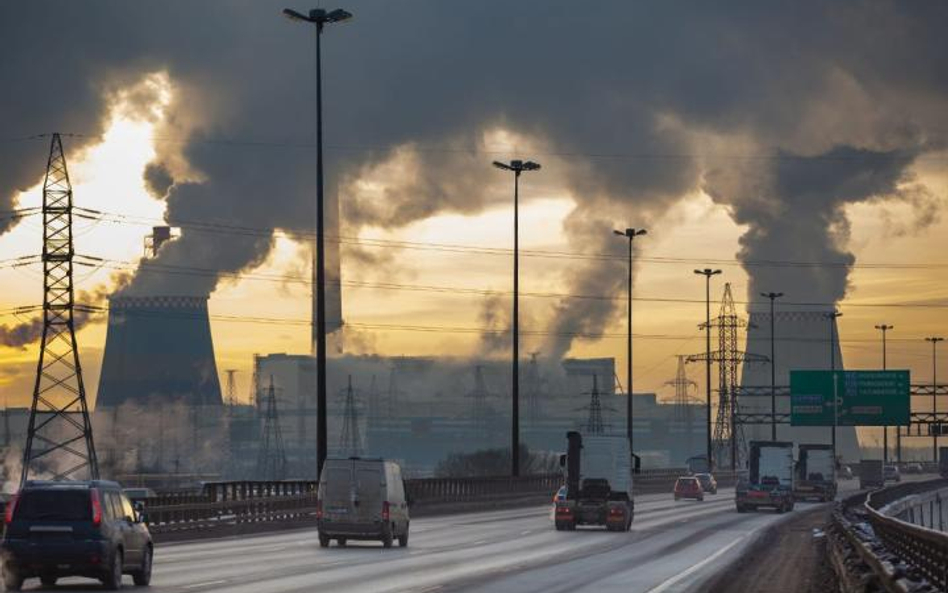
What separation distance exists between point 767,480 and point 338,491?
43870 mm

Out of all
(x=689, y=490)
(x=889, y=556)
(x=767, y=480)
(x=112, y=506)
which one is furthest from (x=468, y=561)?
(x=689, y=490)

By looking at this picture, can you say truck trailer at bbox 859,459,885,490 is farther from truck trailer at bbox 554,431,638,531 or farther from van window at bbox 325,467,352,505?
van window at bbox 325,467,352,505

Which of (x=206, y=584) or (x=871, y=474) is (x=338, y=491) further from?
(x=871, y=474)

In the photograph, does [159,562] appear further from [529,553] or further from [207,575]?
[529,553]

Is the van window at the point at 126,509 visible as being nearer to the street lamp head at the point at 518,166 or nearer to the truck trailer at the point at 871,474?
the street lamp head at the point at 518,166

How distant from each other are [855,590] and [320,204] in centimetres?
3940

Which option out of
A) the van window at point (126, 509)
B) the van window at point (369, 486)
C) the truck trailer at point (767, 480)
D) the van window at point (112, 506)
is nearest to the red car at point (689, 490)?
the truck trailer at point (767, 480)

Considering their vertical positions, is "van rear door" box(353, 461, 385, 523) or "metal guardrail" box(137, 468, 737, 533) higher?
"van rear door" box(353, 461, 385, 523)

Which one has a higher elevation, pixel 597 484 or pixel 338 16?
pixel 338 16

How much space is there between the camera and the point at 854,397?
446ft

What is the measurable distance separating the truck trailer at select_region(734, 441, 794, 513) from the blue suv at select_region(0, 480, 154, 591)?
184 ft

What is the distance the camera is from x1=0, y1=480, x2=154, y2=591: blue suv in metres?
27.9

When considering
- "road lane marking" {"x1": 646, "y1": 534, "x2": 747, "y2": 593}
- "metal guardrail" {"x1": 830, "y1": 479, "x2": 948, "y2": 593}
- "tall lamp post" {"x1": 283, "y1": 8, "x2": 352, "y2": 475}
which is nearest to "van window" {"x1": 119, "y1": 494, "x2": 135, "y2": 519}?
"road lane marking" {"x1": 646, "y1": 534, "x2": 747, "y2": 593}

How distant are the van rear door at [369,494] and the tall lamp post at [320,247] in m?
12.0
